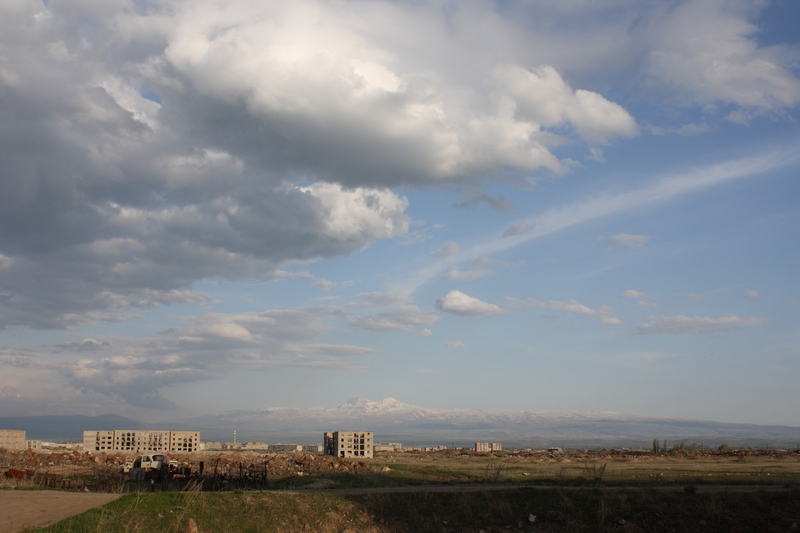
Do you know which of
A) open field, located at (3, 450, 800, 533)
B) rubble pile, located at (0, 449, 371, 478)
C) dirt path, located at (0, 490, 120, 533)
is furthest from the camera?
rubble pile, located at (0, 449, 371, 478)

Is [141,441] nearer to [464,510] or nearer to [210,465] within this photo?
[210,465]

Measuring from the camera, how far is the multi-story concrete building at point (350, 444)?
323 feet

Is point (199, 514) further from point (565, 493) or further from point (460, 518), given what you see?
point (565, 493)

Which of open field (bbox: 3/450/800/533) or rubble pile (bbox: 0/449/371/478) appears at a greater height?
open field (bbox: 3/450/800/533)

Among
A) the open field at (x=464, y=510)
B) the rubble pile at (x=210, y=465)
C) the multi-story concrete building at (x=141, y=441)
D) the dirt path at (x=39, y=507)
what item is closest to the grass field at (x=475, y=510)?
the open field at (x=464, y=510)

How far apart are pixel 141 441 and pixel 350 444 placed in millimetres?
38112

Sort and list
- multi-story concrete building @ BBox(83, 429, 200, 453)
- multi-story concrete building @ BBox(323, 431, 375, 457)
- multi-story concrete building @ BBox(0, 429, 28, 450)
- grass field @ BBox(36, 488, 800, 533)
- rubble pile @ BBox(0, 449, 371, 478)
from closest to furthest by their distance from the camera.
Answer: grass field @ BBox(36, 488, 800, 533) → rubble pile @ BBox(0, 449, 371, 478) → multi-story concrete building @ BBox(323, 431, 375, 457) → multi-story concrete building @ BBox(0, 429, 28, 450) → multi-story concrete building @ BBox(83, 429, 200, 453)

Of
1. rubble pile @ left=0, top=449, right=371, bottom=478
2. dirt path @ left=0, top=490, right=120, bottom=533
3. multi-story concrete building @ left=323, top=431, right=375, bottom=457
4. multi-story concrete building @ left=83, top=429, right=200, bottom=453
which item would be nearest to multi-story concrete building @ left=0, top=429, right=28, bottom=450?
multi-story concrete building @ left=83, top=429, right=200, bottom=453

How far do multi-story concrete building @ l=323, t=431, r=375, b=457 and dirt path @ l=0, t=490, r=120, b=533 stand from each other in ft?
234

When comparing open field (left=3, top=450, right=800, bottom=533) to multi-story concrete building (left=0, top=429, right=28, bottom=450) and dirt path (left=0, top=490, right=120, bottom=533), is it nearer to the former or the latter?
dirt path (left=0, top=490, right=120, bottom=533)

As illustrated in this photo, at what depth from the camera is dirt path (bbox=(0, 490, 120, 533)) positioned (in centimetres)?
2344

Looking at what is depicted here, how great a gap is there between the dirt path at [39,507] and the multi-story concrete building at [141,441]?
83704 mm

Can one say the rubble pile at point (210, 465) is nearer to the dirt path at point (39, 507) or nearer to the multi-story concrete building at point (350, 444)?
the dirt path at point (39, 507)

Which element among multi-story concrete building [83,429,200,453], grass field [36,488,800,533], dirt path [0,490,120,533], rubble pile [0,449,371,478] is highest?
dirt path [0,490,120,533]
